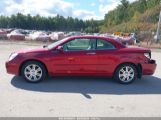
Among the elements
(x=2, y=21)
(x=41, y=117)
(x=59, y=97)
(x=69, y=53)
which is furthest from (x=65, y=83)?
(x=2, y=21)

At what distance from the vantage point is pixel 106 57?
8156mm

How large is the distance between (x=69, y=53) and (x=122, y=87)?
181cm

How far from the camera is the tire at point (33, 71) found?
7953mm

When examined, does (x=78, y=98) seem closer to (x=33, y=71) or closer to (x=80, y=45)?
(x=33, y=71)

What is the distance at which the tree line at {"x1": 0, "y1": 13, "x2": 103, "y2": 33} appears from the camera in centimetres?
13100

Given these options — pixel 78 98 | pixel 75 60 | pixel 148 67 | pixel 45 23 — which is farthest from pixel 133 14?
pixel 78 98

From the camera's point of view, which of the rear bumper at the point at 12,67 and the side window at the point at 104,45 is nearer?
the rear bumper at the point at 12,67

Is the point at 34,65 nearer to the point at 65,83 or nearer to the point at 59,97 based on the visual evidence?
the point at 65,83

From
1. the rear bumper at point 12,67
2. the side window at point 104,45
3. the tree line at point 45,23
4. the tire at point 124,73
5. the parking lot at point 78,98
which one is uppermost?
the tree line at point 45,23

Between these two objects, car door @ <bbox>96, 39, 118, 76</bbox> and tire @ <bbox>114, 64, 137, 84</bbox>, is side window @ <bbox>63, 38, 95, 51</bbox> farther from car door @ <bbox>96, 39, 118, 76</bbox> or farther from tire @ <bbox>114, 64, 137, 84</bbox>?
tire @ <bbox>114, 64, 137, 84</bbox>

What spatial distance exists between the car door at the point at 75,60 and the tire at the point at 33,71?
38 cm

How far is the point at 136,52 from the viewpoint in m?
8.30

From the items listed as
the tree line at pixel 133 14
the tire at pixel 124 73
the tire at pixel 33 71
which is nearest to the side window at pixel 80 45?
the tire at pixel 33 71

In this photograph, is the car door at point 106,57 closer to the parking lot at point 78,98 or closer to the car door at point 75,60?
the car door at point 75,60
